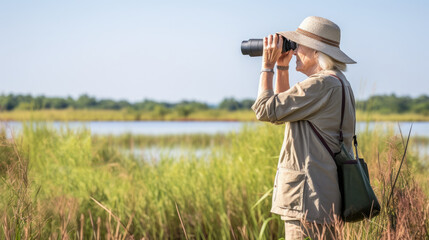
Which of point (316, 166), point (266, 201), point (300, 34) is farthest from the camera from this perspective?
point (266, 201)

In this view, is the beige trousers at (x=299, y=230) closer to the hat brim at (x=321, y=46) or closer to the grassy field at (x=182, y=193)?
the hat brim at (x=321, y=46)

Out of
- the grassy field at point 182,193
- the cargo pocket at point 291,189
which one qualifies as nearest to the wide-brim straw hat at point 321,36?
the cargo pocket at point 291,189

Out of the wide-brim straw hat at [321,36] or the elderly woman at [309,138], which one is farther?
the wide-brim straw hat at [321,36]

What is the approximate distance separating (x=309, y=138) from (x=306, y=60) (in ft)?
1.37

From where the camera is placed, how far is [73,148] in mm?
5395

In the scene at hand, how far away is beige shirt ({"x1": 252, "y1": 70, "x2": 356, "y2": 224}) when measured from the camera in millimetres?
2172

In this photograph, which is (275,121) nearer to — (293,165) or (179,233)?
(293,165)

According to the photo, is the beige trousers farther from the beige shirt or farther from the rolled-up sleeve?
the rolled-up sleeve

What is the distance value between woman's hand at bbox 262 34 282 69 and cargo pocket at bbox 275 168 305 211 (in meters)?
0.53

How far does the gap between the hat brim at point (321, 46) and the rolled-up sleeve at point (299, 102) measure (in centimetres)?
19

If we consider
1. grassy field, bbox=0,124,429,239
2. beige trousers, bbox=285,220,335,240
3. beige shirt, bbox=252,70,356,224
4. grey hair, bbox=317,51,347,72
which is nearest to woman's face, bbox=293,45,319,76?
grey hair, bbox=317,51,347,72

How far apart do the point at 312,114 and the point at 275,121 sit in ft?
0.57

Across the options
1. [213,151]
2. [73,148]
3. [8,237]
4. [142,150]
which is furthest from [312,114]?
[142,150]

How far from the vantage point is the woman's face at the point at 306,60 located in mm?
2361
